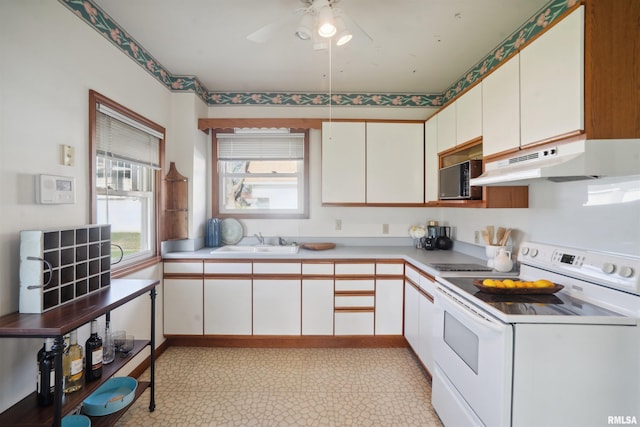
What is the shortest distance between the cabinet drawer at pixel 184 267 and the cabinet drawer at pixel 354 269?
1.32 metres

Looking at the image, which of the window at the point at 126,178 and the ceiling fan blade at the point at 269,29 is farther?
the window at the point at 126,178

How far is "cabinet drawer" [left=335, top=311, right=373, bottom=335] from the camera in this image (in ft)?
8.91

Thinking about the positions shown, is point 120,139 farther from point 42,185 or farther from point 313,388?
point 313,388

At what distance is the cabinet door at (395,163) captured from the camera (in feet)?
9.81

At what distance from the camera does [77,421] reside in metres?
1.52

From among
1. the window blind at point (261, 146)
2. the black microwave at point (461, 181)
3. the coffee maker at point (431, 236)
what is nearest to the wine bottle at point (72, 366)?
the window blind at point (261, 146)

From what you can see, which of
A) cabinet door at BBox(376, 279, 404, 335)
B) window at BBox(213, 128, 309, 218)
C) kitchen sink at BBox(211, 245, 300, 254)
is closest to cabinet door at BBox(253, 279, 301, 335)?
kitchen sink at BBox(211, 245, 300, 254)

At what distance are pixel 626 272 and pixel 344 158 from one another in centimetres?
220

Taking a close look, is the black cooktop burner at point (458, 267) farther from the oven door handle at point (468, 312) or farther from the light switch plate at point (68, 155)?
the light switch plate at point (68, 155)

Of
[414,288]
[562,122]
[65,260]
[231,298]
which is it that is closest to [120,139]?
[65,260]

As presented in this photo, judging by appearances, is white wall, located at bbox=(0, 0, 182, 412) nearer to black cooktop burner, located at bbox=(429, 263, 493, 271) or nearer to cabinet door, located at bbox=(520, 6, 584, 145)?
black cooktop burner, located at bbox=(429, 263, 493, 271)

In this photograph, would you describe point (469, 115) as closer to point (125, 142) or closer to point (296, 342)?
point (296, 342)

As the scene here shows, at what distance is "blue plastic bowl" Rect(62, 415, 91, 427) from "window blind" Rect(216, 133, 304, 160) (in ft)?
8.02

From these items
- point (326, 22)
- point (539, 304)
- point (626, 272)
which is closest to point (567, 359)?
point (539, 304)
